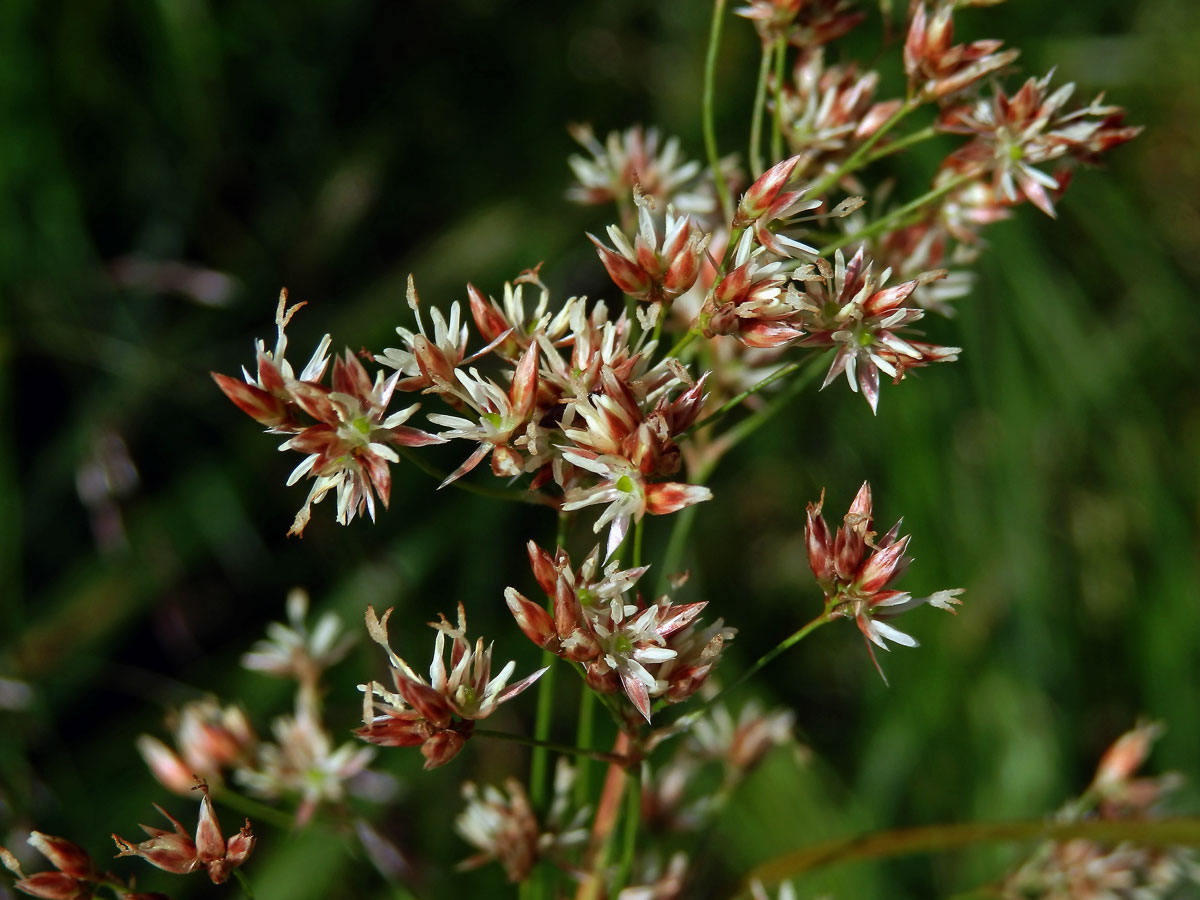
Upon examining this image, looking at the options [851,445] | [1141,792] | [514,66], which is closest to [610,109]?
[514,66]

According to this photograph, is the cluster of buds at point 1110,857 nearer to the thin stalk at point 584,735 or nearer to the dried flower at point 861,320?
the thin stalk at point 584,735

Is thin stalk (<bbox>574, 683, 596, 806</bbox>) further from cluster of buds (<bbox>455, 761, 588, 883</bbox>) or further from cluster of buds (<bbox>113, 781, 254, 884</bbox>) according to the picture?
cluster of buds (<bbox>113, 781, 254, 884</bbox>)

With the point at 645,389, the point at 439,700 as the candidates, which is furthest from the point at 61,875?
the point at 645,389

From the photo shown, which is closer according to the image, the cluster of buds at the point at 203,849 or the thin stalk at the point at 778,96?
the cluster of buds at the point at 203,849

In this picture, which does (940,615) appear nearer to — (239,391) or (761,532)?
(761,532)

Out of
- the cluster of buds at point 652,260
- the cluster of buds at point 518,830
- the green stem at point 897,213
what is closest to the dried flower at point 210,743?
the cluster of buds at point 518,830

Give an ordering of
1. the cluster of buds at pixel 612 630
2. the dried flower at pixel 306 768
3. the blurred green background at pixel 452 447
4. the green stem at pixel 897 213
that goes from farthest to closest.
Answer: the blurred green background at pixel 452 447 < the dried flower at pixel 306 768 < the green stem at pixel 897 213 < the cluster of buds at pixel 612 630
